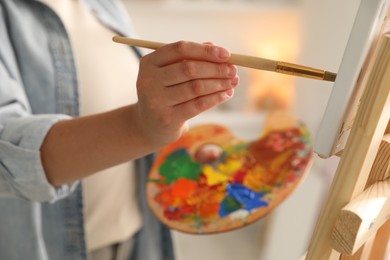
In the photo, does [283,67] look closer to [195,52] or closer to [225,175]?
[195,52]

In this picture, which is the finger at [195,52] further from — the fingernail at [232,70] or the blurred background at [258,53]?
the blurred background at [258,53]

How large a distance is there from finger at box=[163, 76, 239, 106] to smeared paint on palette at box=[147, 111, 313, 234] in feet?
0.84

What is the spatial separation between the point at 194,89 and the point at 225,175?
34cm

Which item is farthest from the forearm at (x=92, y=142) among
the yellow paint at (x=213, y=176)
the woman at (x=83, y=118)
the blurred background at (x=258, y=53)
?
the blurred background at (x=258, y=53)

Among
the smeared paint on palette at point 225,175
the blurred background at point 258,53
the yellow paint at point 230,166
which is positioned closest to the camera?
the smeared paint on palette at point 225,175

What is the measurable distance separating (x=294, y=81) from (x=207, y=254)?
0.91 metres

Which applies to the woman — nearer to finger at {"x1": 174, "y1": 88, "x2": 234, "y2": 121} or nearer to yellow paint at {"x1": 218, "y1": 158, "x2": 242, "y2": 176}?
finger at {"x1": 174, "y1": 88, "x2": 234, "y2": 121}

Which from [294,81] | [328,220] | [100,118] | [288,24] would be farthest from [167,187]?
[288,24]

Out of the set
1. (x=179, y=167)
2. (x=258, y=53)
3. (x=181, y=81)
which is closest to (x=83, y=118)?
(x=181, y=81)

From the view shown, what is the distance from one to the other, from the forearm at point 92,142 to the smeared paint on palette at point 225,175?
0.61 ft

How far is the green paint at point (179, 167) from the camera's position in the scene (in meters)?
0.86

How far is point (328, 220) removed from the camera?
1.57ft

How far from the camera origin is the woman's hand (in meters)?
0.52

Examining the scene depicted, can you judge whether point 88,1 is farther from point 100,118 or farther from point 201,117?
point 201,117
